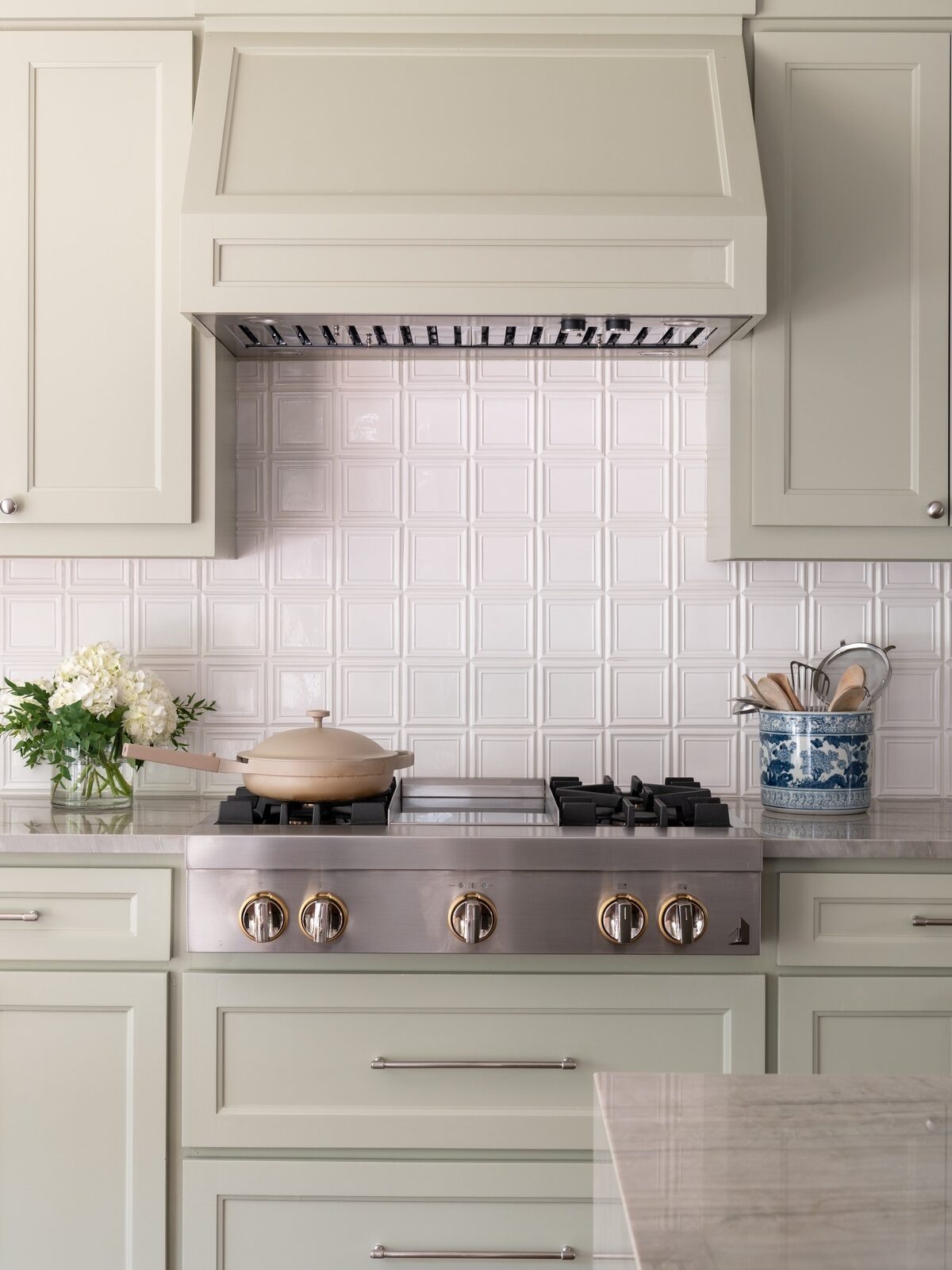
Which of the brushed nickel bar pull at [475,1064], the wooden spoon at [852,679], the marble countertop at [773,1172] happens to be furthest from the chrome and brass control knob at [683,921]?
the marble countertop at [773,1172]

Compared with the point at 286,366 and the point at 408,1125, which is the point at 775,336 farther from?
the point at 408,1125

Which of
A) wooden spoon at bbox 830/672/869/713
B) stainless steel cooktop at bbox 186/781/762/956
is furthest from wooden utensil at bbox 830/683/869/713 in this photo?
stainless steel cooktop at bbox 186/781/762/956

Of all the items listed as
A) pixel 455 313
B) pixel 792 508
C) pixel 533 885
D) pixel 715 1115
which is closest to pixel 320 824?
pixel 533 885

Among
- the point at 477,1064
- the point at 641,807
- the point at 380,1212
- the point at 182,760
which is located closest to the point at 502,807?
the point at 641,807

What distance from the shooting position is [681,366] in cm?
254

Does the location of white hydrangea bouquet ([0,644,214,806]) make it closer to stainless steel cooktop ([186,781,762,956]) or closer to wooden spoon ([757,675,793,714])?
stainless steel cooktop ([186,781,762,956])

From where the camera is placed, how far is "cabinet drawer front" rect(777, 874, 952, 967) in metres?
1.92

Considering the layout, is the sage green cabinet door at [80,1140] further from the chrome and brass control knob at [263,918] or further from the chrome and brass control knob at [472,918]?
the chrome and brass control knob at [472,918]

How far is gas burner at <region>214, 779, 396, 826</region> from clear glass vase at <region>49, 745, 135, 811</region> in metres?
0.31

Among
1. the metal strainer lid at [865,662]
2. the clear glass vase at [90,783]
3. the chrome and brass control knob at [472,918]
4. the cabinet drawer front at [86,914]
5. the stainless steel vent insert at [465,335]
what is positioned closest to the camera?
Answer: the chrome and brass control knob at [472,918]

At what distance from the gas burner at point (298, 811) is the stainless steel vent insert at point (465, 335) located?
0.86 metres

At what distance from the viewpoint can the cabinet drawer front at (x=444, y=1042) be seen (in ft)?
6.23

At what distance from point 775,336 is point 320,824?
125 cm

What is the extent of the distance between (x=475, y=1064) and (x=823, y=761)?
34.7 inches
